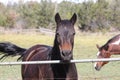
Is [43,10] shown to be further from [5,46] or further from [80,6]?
[5,46]

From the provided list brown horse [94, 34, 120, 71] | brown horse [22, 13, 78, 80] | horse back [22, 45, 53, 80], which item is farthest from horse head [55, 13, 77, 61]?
brown horse [94, 34, 120, 71]

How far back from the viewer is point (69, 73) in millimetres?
4918

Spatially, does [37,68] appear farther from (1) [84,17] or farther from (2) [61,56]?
(1) [84,17]

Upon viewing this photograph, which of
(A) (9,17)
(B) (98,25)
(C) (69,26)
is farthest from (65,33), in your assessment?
(A) (9,17)

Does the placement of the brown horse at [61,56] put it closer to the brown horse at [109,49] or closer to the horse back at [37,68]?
the horse back at [37,68]

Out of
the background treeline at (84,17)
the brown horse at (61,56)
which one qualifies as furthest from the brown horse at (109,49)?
the background treeline at (84,17)

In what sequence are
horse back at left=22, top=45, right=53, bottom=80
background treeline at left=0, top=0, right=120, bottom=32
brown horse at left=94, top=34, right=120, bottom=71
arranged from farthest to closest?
background treeline at left=0, top=0, right=120, bottom=32
brown horse at left=94, top=34, right=120, bottom=71
horse back at left=22, top=45, right=53, bottom=80

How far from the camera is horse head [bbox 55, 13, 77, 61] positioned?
14.2 feet

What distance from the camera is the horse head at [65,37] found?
4.34 m

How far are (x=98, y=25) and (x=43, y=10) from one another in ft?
36.0

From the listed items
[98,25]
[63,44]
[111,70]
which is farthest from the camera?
[98,25]

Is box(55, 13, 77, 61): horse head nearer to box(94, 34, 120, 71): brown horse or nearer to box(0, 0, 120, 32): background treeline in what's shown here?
box(94, 34, 120, 71): brown horse

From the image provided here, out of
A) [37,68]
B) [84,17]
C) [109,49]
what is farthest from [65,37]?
[84,17]

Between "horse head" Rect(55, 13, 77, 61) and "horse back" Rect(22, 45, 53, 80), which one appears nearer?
"horse head" Rect(55, 13, 77, 61)
